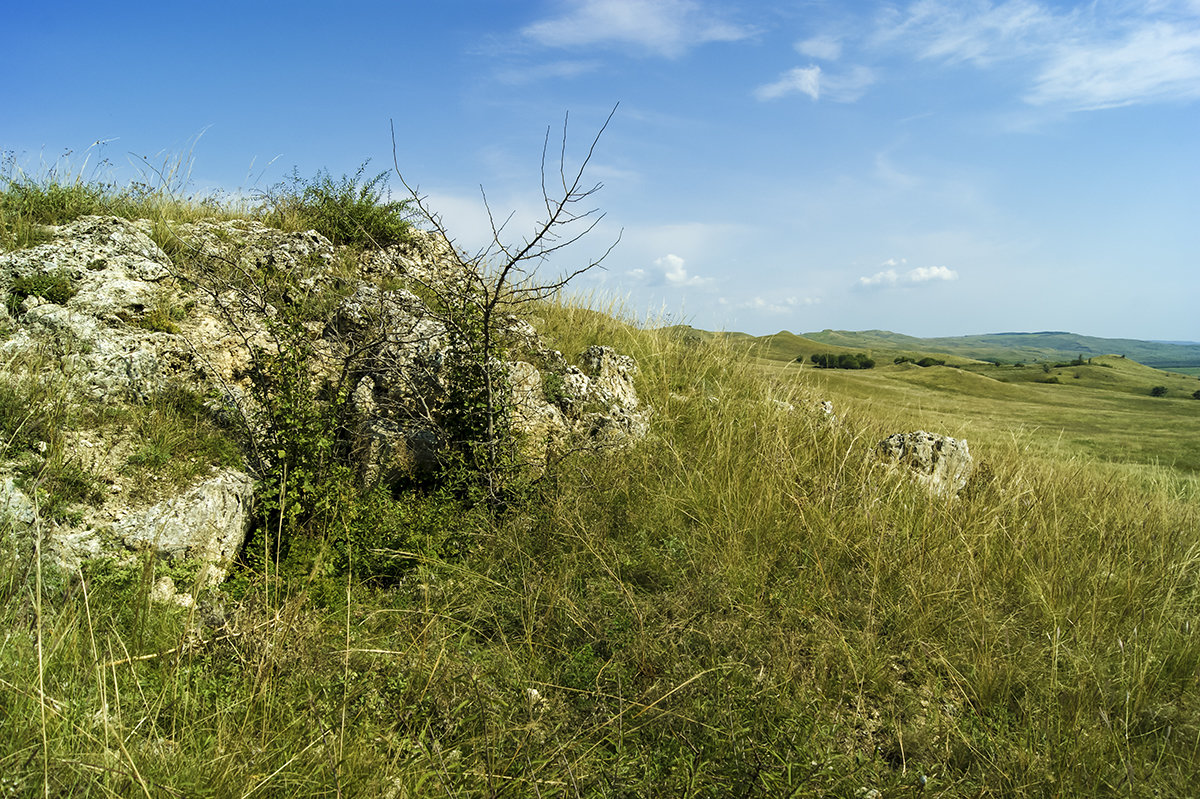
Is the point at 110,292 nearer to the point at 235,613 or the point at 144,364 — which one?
the point at 144,364

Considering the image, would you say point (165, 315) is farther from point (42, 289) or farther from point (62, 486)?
point (62, 486)

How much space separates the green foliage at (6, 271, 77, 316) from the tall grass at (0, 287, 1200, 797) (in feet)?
12.3

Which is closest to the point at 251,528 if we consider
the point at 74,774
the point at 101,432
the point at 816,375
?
the point at 101,432

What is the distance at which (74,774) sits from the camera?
200cm

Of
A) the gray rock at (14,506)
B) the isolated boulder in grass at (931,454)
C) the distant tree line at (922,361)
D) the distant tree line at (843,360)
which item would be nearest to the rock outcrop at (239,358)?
the gray rock at (14,506)

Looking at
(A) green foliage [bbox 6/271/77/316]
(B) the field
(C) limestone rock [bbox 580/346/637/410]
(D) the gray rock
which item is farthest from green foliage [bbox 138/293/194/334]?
(B) the field

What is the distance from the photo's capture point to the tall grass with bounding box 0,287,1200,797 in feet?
8.05

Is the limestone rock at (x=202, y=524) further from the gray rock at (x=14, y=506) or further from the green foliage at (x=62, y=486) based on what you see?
the gray rock at (x=14, y=506)

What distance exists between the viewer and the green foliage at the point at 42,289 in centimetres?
588

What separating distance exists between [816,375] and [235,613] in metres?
8.41

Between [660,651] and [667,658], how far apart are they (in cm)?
6

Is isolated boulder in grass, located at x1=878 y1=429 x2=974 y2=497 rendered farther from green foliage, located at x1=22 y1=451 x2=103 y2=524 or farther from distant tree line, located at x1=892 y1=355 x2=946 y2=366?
distant tree line, located at x1=892 y1=355 x2=946 y2=366

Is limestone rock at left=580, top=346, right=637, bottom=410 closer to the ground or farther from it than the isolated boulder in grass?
farther from it

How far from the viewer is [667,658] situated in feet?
10.8
